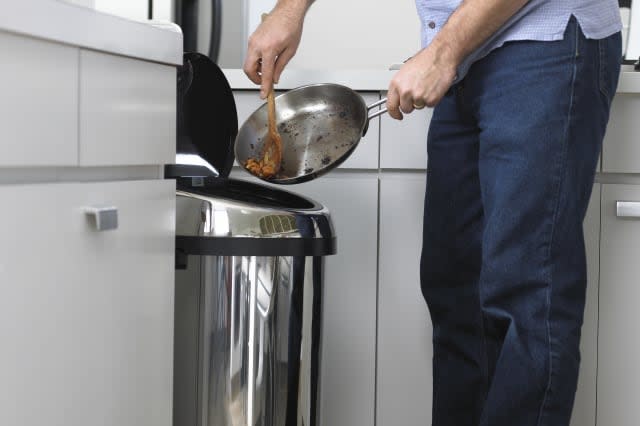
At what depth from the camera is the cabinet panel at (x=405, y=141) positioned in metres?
1.69

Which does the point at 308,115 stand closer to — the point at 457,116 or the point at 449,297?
the point at 457,116

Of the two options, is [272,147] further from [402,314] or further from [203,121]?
[402,314]

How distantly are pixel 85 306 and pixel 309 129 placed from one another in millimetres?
608

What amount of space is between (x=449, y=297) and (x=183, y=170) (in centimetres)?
48

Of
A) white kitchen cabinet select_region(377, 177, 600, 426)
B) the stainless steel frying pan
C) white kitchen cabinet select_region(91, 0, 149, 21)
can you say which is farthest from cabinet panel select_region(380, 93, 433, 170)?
white kitchen cabinet select_region(91, 0, 149, 21)

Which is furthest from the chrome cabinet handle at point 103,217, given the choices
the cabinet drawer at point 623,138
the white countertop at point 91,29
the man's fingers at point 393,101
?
the cabinet drawer at point 623,138

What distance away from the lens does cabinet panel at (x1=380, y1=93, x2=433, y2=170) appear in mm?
1687

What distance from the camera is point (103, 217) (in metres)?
0.92

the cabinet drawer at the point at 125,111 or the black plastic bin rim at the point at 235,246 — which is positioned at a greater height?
the cabinet drawer at the point at 125,111

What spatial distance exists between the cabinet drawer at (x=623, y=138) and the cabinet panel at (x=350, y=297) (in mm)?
422

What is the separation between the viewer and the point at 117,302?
38.9 inches

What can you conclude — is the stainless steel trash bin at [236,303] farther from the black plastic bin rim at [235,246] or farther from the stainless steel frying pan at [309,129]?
the stainless steel frying pan at [309,129]

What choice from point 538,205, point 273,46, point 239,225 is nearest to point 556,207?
point 538,205

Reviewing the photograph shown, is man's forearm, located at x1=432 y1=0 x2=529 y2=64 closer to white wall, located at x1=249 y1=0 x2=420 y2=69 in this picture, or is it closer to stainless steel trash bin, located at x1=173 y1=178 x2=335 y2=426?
stainless steel trash bin, located at x1=173 y1=178 x2=335 y2=426
